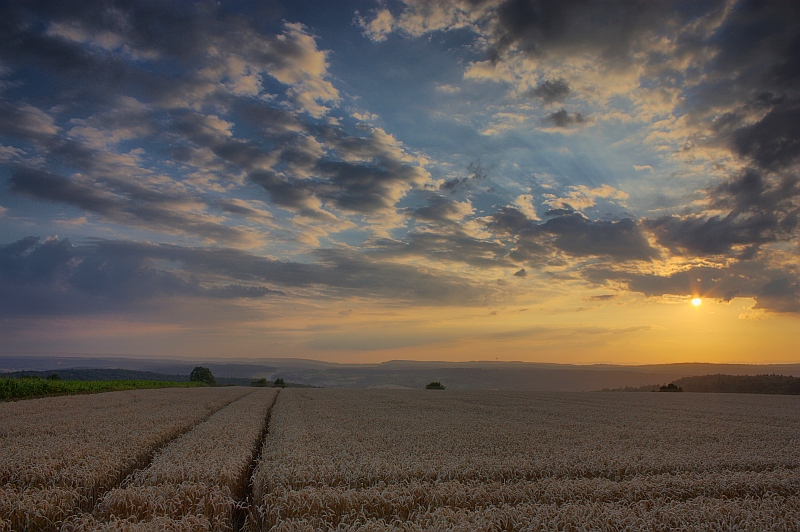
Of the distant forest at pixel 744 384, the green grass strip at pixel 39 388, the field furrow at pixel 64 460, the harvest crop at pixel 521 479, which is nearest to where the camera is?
the harvest crop at pixel 521 479

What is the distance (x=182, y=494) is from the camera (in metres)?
7.33

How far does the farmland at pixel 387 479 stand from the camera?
6.62m

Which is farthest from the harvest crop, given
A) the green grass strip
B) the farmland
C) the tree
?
the tree

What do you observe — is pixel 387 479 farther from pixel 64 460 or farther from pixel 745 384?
pixel 745 384

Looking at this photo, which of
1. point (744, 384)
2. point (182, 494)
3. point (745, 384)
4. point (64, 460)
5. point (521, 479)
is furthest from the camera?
point (744, 384)

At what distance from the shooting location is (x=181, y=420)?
17.2m

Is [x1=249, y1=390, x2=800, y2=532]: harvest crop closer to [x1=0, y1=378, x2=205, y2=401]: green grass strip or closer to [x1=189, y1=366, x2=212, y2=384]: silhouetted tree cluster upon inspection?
[x1=0, y1=378, x2=205, y2=401]: green grass strip

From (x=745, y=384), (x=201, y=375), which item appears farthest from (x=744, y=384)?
(x=201, y=375)

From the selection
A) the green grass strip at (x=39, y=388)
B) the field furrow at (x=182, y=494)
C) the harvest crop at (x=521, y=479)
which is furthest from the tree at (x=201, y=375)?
the field furrow at (x=182, y=494)

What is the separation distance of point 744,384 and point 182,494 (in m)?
84.7

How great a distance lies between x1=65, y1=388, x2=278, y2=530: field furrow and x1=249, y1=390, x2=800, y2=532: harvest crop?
52 centimetres

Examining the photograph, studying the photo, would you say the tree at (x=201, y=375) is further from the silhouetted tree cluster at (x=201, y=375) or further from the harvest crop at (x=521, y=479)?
the harvest crop at (x=521, y=479)

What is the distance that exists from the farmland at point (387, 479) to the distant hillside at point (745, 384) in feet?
192

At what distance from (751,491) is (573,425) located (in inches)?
394
